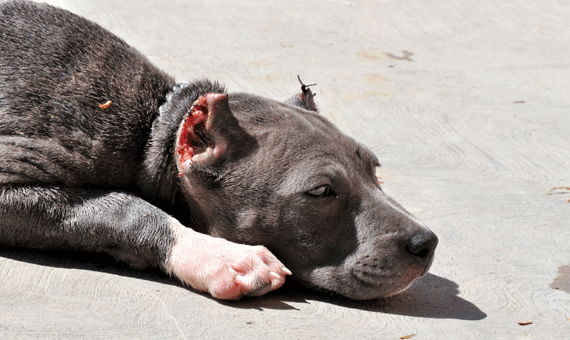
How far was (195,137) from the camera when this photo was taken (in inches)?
169

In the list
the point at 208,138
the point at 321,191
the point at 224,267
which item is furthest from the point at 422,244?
the point at 208,138

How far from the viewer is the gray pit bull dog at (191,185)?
4.02 m

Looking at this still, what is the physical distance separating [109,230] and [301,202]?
1.14 m

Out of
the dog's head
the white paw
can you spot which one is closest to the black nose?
the dog's head

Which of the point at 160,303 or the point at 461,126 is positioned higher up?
the point at 160,303

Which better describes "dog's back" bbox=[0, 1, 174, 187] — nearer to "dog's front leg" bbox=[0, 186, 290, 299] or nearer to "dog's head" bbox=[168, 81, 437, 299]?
"dog's front leg" bbox=[0, 186, 290, 299]

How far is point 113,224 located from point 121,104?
32.8 inches

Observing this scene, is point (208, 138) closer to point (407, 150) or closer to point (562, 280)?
point (562, 280)

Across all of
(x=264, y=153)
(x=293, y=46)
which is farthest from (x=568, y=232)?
(x=293, y=46)

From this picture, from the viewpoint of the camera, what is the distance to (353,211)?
→ 13.6ft

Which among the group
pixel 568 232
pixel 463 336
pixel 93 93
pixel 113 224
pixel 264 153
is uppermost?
pixel 93 93

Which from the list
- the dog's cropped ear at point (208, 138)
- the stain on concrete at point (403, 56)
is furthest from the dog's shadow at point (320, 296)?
the stain on concrete at point (403, 56)

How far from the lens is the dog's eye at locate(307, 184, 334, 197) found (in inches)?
162

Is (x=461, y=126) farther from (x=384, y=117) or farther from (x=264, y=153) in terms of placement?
(x=264, y=153)
